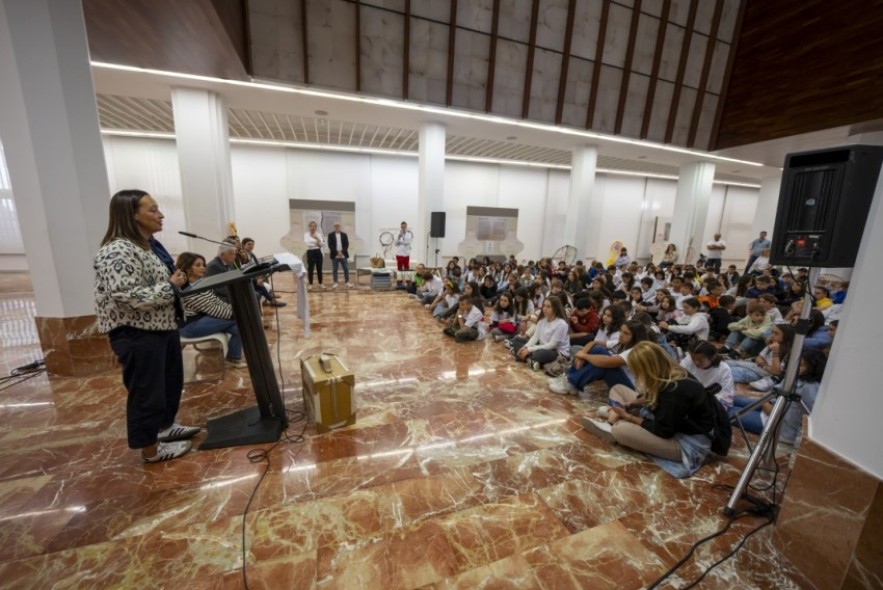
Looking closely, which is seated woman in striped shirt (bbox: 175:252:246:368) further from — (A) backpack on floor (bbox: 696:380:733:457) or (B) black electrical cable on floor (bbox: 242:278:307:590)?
(A) backpack on floor (bbox: 696:380:733:457)

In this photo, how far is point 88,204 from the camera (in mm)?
3145

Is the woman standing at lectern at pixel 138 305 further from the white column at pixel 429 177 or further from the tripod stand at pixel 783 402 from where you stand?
the white column at pixel 429 177

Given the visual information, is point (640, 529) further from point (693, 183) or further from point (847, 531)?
point (693, 183)

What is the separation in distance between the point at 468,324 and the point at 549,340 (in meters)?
1.23

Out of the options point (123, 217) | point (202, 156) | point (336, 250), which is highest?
point (202, 156)

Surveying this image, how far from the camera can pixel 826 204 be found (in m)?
1.62

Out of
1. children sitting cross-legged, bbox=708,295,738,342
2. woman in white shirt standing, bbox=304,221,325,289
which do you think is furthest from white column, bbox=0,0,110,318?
children sitting cross-legged, bbox=708,295,738,342

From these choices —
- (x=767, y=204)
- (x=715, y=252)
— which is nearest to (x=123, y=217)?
(x=715, y=252)

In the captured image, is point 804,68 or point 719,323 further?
point 804,68

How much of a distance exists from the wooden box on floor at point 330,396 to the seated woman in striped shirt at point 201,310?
1139 mm

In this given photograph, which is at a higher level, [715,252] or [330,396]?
[715,252]

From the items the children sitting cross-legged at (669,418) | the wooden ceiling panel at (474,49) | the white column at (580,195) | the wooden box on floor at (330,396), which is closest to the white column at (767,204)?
the wooden ceiling panel at (474,49)

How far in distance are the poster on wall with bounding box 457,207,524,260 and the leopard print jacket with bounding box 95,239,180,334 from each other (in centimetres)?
1020

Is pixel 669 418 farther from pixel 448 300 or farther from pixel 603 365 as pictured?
pixel 448 300
